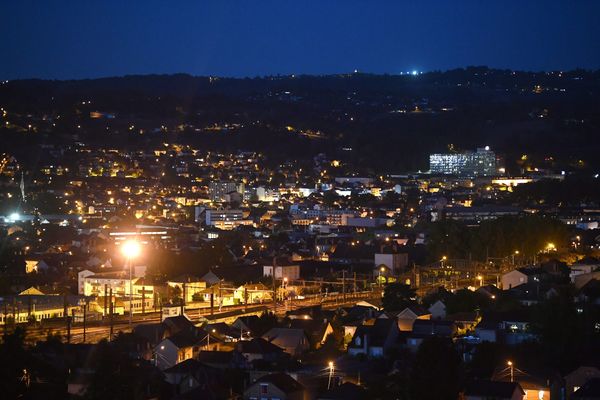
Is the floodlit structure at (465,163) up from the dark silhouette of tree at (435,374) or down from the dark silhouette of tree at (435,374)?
up

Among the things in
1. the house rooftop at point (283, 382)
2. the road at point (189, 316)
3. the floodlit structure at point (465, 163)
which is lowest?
Answer: the house rooftop at point (283, 382)

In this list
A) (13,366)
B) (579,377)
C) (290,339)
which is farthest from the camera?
(290,339)

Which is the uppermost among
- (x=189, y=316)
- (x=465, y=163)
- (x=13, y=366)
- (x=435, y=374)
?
(x=465, y=163)

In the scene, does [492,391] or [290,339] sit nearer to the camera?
[492,391]

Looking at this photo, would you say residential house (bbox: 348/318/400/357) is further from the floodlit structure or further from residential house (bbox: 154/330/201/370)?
the floodlit structure

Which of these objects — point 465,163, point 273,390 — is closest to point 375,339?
point 273,390

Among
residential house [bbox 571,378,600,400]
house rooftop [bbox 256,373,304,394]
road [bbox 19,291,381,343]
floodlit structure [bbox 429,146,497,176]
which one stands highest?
floodlit structure [bbox 429,146,497,176]

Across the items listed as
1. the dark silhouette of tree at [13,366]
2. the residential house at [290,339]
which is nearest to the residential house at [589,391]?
the residential house at [290,339]

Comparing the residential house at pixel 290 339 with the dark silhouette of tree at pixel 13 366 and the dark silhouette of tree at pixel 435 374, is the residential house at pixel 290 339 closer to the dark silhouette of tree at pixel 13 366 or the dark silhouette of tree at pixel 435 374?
the dark silhouette of tree at pixel 435 374

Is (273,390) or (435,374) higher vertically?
(435,374)

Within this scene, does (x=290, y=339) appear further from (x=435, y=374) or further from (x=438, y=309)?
(x=435, y=374)

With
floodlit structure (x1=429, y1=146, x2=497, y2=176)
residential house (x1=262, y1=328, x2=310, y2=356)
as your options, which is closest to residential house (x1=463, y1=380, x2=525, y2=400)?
residential house (x1=262, y1=328, x2=310, y2=356)
